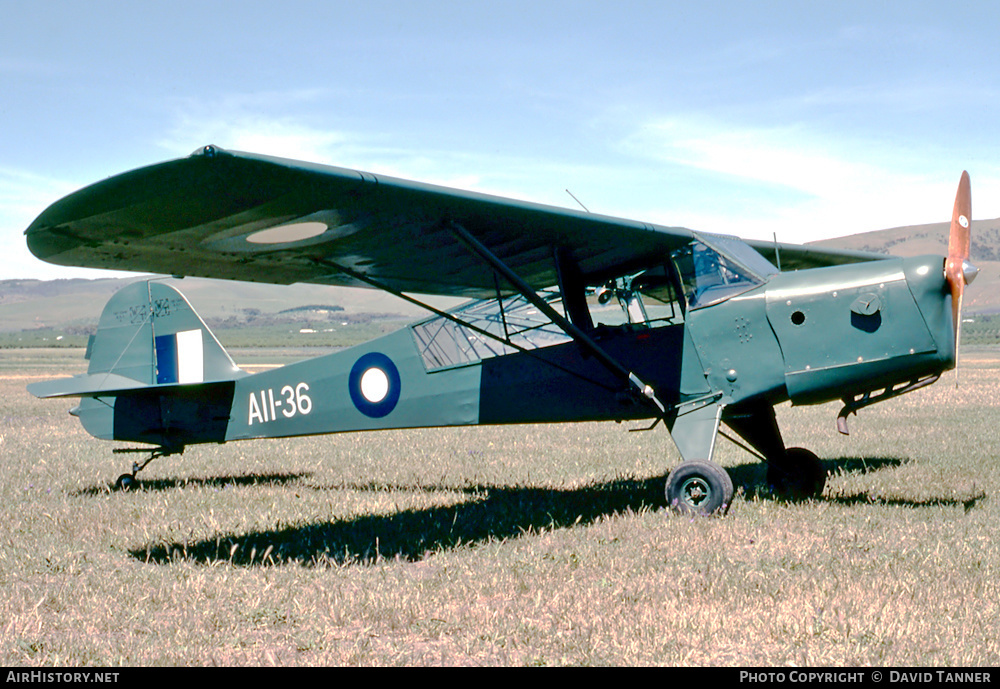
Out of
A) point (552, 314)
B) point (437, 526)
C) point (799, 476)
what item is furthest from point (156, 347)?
point (799, 476)

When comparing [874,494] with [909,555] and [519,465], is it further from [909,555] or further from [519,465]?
[519,465]

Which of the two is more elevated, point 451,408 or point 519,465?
point 451,408

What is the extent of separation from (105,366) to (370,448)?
405 centimetres

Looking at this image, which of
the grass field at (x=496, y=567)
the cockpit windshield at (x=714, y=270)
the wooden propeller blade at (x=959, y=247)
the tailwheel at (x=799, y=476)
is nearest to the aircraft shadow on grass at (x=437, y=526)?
the grass field at (x=496, y=567)

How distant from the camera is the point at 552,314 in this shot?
6445 mm

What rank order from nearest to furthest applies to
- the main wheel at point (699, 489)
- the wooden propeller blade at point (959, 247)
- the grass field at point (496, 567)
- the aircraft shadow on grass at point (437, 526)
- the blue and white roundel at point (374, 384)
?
the grass field at point (496, 567) < the aircraft shadow on grass at point (437, 526) < the wooden propeller blade at point (959, 247) < the main wheel at point (699, 489) < the blue and white roundel at point (374, 384)

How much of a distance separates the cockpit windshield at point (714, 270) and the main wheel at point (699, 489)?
1424 mm

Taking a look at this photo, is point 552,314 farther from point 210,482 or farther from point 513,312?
point 210,482

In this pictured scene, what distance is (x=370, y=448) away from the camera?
12031 mm

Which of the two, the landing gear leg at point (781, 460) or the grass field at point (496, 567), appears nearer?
the grass field at point (496, 567)

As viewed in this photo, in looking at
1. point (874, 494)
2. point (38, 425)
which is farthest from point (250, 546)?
point (38, 425)

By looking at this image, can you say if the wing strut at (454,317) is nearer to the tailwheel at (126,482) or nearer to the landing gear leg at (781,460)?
the landing gear leg at (781,460)

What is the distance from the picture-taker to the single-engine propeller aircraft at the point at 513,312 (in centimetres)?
505

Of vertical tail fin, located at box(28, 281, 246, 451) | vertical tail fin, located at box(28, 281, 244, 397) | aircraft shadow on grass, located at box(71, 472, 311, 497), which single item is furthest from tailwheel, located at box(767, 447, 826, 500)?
vertical tail fin, located at box(28, 281, 244, 397)
